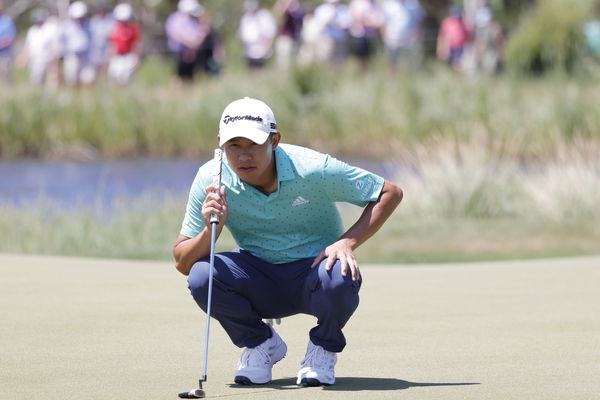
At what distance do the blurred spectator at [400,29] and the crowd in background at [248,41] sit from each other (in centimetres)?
2

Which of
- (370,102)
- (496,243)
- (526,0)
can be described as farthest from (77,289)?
(526,0)

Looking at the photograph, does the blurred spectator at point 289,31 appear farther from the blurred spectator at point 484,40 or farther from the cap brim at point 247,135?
the cap brim at point 247,135

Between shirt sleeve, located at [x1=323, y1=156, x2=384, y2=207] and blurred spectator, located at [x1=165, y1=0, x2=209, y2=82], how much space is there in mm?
20598

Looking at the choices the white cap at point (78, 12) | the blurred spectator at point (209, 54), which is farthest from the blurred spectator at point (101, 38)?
the blurred spectator at point (209, 54)

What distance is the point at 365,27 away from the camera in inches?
1081

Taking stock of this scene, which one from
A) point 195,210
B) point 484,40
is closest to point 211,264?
point 195,210

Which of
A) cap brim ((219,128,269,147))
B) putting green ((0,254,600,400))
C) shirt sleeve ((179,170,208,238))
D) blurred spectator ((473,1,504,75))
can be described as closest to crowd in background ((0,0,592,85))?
blurred spectator ((473,1,504,75))

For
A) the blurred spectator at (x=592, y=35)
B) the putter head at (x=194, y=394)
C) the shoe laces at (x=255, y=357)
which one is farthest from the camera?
the blurred spectator at (x=592, y=35)

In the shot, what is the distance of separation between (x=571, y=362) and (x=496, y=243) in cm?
730

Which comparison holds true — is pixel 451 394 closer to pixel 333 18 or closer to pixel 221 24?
pixel 333 18

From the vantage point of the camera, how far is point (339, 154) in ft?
83.4

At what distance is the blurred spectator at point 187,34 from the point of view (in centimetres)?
2634

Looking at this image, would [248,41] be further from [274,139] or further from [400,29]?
[274,139]

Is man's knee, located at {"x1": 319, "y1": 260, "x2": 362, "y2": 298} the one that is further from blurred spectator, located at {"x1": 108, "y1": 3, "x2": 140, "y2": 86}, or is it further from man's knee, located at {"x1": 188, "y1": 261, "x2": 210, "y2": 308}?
blurred spectator, located at {"x1": 108, "y1": 3, "x2": 140, "y2": 86}
